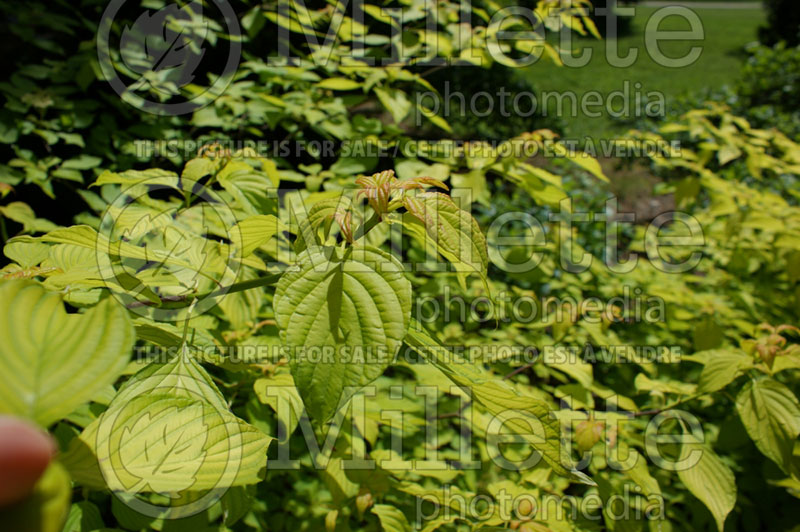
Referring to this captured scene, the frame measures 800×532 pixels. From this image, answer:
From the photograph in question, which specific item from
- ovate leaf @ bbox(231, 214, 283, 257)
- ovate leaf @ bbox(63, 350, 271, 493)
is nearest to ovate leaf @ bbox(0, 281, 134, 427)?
ovate leaf @ bbox(63, 350, 271, 493)

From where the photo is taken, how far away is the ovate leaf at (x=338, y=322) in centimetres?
53

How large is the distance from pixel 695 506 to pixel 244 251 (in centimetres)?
196

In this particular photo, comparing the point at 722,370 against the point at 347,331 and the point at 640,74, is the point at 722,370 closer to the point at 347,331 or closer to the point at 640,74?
the point at 347,331

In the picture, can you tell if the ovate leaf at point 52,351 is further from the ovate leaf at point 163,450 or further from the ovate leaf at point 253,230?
the ovate leaf at point 253,230

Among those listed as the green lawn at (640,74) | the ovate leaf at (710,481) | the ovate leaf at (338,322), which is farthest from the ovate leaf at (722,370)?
the green lawn at (640,74)

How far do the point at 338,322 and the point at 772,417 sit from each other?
128 centimetres

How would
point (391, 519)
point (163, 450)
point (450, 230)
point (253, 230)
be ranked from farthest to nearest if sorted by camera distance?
point (391, 519) < point (253, 230) < point (450, 230) < point (163, 450)

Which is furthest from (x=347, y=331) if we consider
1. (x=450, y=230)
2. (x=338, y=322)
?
(x=450, y=230)

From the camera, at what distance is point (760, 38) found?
40.0 feet

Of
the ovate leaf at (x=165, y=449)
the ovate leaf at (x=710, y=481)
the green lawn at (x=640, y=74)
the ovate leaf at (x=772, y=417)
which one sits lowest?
the ovate leaf at (x=710, y=481)

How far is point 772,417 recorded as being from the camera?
1227mm

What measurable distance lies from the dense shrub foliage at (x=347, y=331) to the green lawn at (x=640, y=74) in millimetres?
3239

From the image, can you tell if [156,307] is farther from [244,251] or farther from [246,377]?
[246,377]

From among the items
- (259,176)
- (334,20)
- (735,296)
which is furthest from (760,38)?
(259,176)
